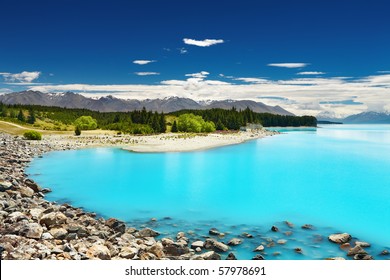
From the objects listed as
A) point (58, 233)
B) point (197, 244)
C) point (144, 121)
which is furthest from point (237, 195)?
point (144, 121)

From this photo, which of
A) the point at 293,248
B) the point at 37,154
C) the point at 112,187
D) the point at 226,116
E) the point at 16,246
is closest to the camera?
the point at 16,246

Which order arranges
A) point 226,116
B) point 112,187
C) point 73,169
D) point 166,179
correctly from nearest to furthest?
point 112,187 → point 166,179 → point 73,169 → point 226,116

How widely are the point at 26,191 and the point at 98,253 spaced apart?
538 inches

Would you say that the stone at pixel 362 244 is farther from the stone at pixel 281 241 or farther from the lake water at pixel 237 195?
the stone at pixel 281 241

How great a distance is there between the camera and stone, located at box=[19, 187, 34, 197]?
22.7 m

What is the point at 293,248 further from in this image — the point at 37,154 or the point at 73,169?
the point at 37,154

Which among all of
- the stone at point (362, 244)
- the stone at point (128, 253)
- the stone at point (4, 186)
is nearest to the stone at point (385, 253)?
the stone at point (362, 244)

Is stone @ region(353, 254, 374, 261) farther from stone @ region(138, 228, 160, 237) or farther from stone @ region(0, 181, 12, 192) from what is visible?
stone @ region(0, 181, 12, 192)

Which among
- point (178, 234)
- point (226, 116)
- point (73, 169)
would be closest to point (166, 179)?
point (73, 169)

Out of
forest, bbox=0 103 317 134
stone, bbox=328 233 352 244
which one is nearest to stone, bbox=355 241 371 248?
stone, bbox=328 233 352 244

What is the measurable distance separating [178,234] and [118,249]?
397 cm

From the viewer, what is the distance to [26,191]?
23.3 m

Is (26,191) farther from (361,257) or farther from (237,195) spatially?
(361,257)

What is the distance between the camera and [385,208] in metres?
25.1
